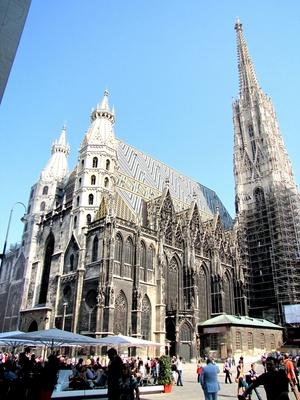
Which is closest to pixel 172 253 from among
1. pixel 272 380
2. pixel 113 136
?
pixel 113 136

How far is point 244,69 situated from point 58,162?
43791 mm

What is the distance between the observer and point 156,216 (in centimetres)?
4356

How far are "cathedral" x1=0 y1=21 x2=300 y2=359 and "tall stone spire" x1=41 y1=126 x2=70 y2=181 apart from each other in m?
0.20

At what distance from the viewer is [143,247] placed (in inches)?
1555

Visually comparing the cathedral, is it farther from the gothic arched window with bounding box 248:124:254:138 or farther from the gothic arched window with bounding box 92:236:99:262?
the gothic arched window with bounding box 248:124:254:138

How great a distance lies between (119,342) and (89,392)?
20.4 ft

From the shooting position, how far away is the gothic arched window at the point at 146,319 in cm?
3615

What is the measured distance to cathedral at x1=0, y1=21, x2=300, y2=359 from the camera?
36.2 meters

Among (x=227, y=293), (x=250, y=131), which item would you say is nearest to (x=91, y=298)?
(x=227, y=293)

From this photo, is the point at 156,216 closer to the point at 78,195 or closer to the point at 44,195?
the point at 78,195

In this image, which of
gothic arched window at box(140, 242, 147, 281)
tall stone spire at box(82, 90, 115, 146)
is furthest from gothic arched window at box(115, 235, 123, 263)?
tall stone spire at box(82, 90, 115, 146)

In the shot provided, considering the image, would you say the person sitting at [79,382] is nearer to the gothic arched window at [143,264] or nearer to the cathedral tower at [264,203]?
the gothic arched window at [143,264]

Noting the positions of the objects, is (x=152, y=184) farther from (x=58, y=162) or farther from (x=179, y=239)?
(x=58, y=162)

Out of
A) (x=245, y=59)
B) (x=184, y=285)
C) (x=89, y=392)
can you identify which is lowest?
(x=89, y=392)
